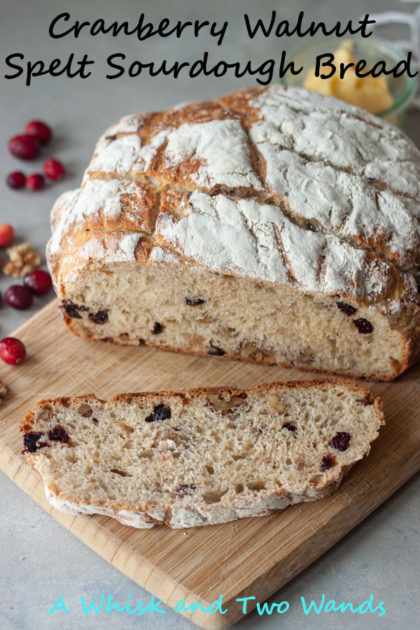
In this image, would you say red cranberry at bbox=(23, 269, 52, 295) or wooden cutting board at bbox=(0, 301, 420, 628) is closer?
wooden cutting board at bbox=(0, 301, 420, 628)

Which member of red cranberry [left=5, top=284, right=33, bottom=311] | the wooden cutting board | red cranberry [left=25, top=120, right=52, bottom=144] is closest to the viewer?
the wooden cutting board

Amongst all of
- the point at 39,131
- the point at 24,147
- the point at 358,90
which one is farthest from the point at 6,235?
the point at 358,90

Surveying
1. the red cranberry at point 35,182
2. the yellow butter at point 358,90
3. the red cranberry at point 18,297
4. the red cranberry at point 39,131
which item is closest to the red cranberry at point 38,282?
the red cranberry at point 18,297

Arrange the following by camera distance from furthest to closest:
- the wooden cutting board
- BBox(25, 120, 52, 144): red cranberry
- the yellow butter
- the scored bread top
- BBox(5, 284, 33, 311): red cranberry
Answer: BBox(25, 120, 52, 144): red cranberry < the yellow butter < BBox(5, 284, 33, 311): red cranberry < the scored bread top < the wooden cutting board

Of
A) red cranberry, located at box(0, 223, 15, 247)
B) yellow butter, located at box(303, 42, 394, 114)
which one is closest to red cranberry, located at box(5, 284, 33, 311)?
red cranberry, located at box(0, 223, 15, 247)

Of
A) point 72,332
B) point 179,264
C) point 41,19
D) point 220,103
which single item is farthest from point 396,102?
point 41,19

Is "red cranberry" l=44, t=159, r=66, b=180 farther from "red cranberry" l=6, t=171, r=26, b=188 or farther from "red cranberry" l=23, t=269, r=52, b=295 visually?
"red cranberry" l=23, t=269, r=52, b=295

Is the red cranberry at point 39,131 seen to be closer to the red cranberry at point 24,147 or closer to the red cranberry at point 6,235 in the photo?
the red cranberry at point 24,147

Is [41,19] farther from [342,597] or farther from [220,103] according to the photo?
[342,597]
